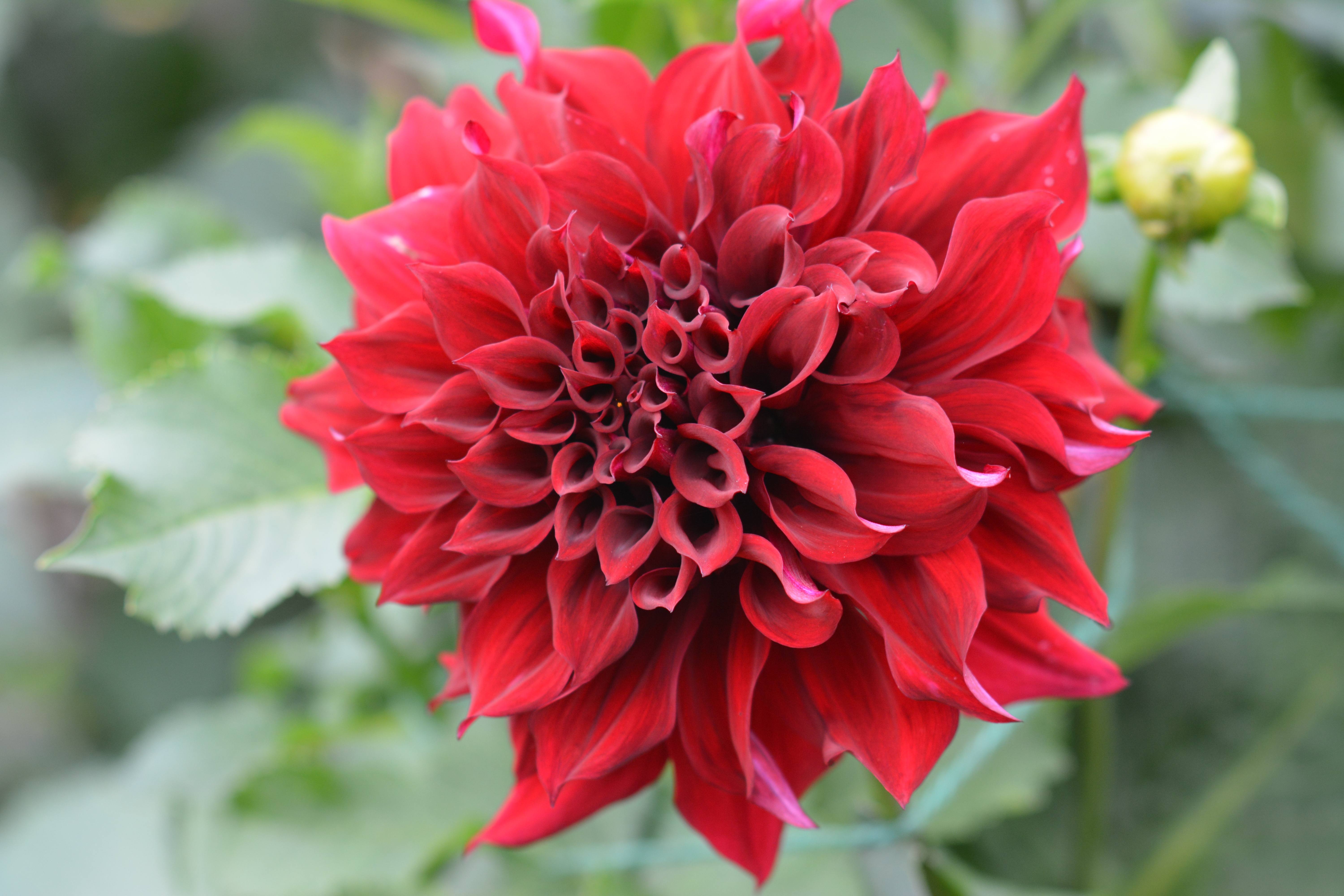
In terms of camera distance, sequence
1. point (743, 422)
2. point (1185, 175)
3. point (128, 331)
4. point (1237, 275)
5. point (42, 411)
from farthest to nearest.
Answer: point (42, 411), point (128, 331), point (1237, 275), point (1185, 175), point (743, 422)

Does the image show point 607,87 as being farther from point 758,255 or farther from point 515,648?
point 515,648

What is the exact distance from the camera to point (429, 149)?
41 centimetres

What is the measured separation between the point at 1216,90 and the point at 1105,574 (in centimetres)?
26

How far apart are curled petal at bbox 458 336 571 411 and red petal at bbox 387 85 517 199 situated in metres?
0.10

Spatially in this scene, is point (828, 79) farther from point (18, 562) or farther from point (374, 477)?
point (18, 562)

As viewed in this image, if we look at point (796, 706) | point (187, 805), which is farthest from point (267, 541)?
point (187, 805)

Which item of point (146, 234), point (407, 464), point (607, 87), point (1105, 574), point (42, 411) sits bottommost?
point (42, 411)

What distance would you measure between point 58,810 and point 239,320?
711 millimetres

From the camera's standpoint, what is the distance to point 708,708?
1.17 feet

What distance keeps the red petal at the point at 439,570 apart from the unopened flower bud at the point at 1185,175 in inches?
12.7

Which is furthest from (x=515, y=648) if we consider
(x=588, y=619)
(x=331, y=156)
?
(x=331, y=156)

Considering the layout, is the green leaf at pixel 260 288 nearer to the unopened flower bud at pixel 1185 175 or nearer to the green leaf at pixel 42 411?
the green leaf at pixel 42 411

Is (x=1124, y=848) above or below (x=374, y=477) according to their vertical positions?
below

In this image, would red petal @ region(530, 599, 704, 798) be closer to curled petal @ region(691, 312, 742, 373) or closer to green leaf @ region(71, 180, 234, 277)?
curled petal @ region(691, 312, 742, 373)
